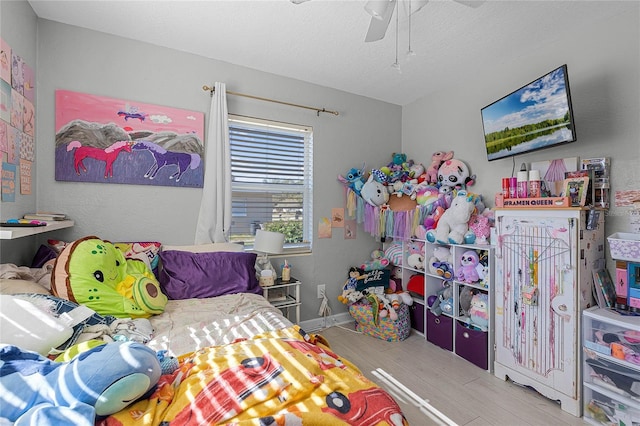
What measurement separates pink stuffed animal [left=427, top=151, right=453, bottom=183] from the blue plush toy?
3.00m

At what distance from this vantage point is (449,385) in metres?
2.14

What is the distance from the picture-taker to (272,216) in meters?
3.02

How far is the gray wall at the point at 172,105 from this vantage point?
212 centimetres

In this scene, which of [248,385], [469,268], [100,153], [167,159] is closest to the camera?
[248,385]

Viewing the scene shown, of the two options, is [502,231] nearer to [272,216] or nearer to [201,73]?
[272,216]

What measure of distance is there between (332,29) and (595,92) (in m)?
1.97

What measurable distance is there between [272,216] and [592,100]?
2781mm

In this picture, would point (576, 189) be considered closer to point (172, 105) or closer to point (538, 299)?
point (538, 299)

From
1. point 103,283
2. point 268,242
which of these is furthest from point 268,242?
point 103,283

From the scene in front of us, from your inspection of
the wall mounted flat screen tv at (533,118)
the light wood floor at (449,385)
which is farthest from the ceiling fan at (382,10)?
the light wood floor at (449,385)

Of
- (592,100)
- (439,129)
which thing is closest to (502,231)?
(592,100)

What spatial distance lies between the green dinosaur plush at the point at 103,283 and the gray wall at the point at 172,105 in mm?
553

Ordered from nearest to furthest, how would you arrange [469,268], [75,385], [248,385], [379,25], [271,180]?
[75,385], [248,385], [379,25], [469,268], [271,180]

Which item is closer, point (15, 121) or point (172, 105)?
point (15, 121)
